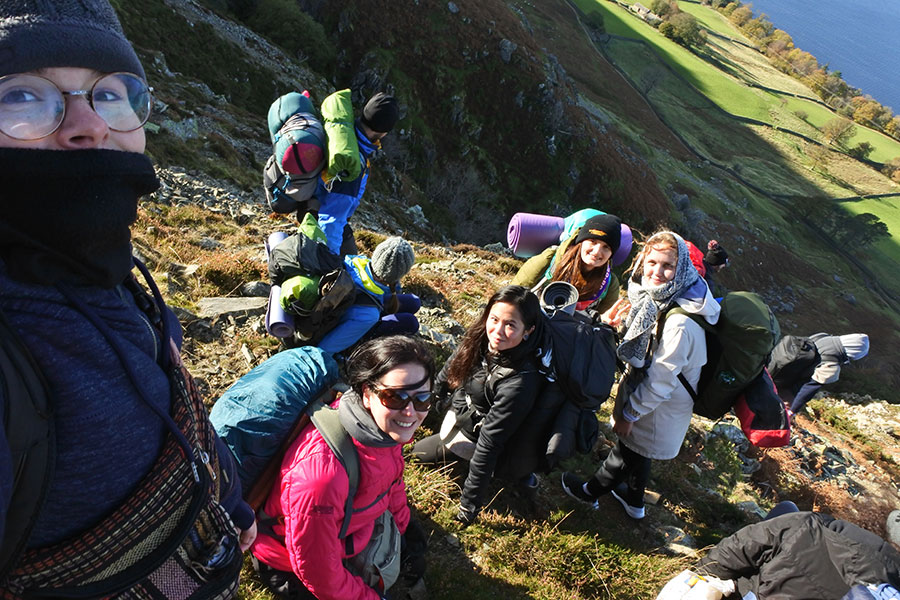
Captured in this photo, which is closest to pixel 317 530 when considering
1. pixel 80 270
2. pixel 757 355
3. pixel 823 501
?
pixel 80 270

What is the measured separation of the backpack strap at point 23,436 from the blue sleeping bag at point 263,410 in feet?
4.91

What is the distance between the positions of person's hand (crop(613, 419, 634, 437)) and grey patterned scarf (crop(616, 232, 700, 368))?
2.53 ft

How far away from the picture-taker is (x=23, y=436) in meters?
1.02

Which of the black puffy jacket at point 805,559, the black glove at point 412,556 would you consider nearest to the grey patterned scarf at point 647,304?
the black puffy jacket at point 805,559

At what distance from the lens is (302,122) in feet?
16.2

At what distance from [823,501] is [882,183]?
93512mm

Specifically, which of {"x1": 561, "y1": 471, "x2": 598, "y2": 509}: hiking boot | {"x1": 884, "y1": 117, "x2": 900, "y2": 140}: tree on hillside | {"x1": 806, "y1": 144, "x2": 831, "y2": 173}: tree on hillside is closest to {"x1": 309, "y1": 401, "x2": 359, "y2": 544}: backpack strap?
{"x1": 561, "y1": 471, "x2": 598, "y2": 509}: hiking boot

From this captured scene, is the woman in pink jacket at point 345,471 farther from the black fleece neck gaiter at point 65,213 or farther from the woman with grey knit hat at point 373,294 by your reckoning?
the black fleece neck gaiter at point 65,213

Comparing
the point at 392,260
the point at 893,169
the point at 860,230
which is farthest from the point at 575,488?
the point at 893,169

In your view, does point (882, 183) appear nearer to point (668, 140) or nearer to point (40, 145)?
point (668, 140)

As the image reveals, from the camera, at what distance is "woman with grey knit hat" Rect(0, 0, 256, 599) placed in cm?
106

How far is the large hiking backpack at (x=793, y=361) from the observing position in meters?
7.00

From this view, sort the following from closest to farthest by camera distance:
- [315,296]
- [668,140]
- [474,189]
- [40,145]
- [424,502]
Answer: [40,145], [315,296], [424,502], [474,189], [668,140]

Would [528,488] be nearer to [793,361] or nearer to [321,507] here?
[321,507]
